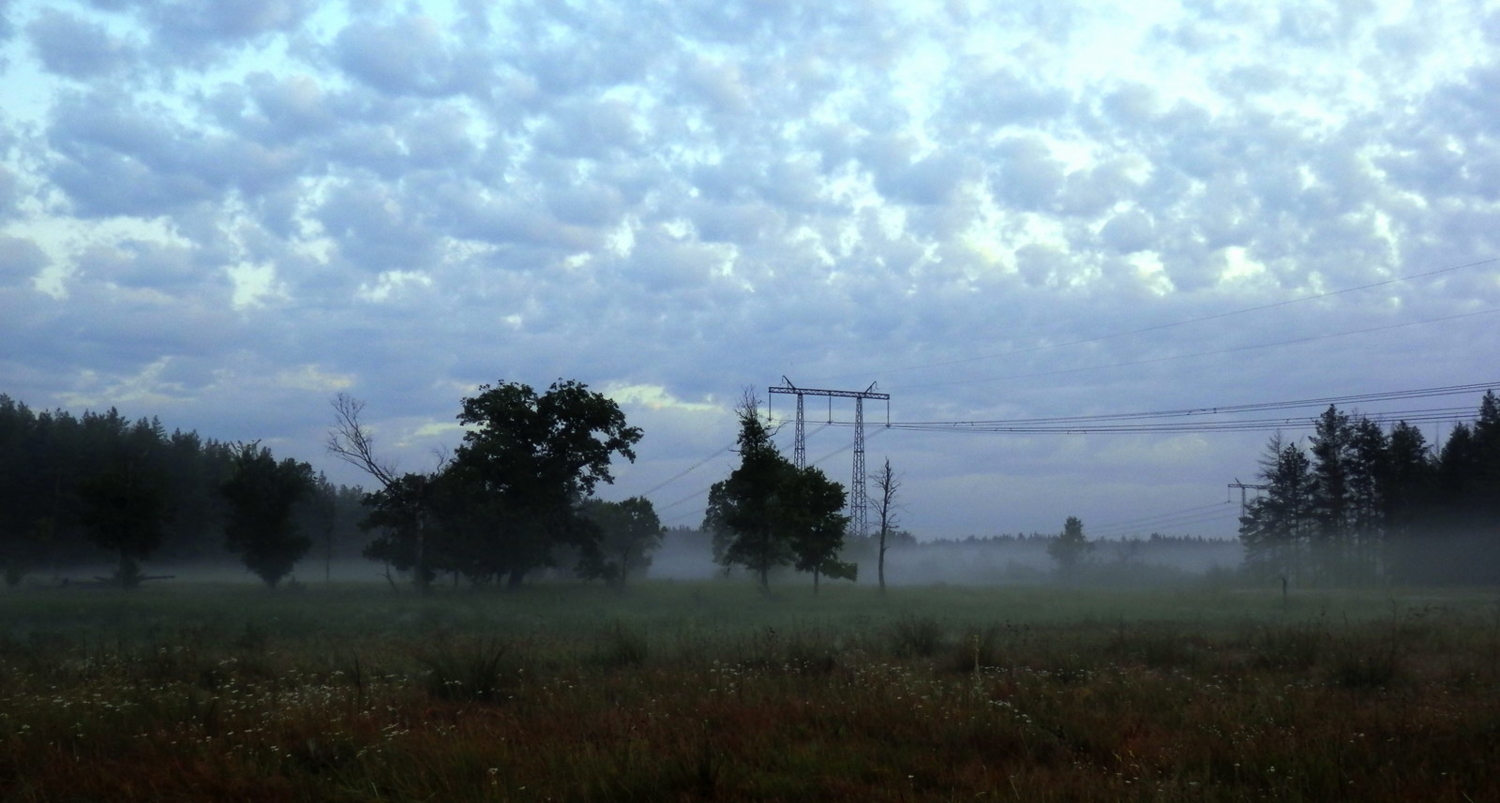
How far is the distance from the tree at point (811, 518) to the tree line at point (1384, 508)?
153 feet

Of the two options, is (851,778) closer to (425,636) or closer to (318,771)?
(318,771)

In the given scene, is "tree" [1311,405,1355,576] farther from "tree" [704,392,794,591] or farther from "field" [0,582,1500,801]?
"field" [0,582,1500,801]

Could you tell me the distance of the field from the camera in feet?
25.9

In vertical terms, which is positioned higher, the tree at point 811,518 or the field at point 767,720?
the tree at point 811,518

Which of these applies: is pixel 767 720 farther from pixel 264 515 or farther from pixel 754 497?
pixel 264 515

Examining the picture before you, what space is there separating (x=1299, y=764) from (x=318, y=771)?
26.4 feet

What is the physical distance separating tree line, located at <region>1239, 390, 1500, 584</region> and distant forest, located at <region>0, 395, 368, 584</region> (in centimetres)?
7341

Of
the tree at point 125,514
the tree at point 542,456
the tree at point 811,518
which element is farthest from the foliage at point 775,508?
the tree at point 125,514

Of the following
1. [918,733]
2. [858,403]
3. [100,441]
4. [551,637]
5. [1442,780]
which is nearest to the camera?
[1442,780]

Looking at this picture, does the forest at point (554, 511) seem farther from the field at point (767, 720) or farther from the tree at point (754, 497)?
the field at point (767, 720)

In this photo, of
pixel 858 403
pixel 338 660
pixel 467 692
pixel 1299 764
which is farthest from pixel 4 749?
pixel 858 403

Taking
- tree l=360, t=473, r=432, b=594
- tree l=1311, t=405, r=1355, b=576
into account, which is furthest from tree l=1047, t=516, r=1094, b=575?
tree l=360, t=473, r=432, b=594

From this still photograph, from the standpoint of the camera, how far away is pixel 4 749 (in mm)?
9023

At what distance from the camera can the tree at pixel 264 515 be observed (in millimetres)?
57500
